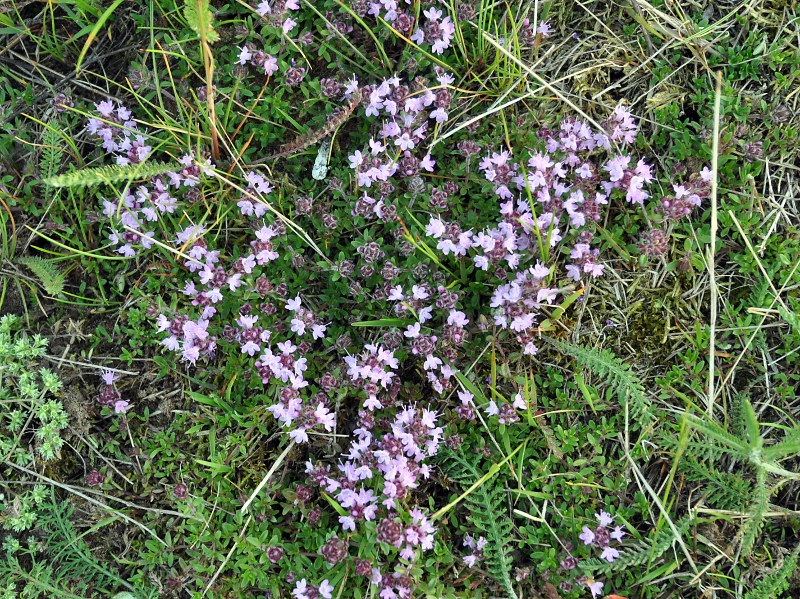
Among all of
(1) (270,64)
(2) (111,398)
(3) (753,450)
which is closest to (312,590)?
(2) (111,398)

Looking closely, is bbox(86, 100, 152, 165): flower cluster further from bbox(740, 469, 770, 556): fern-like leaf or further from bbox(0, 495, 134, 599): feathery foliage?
bbox(740, 469, 770, 556): fern-like leaf

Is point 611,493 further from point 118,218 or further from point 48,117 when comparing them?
point 48,117

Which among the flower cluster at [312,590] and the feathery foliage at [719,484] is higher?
the feathery foliage at [719,484]

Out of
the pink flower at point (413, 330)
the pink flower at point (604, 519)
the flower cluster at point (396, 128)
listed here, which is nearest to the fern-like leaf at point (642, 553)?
the pink flower at point (604, 519)

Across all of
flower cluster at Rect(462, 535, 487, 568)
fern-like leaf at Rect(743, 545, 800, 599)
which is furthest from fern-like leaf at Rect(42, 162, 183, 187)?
fern-like leaf at Rect(743, 545, 800, 599)

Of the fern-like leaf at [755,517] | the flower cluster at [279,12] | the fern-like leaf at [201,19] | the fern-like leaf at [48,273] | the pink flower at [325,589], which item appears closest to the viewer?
the fern-like leaf at [201,19]

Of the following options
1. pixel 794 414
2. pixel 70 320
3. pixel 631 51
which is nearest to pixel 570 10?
pixel 631 51

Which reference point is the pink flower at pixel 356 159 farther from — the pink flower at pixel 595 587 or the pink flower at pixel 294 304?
the pink flower at pixel 595 587
